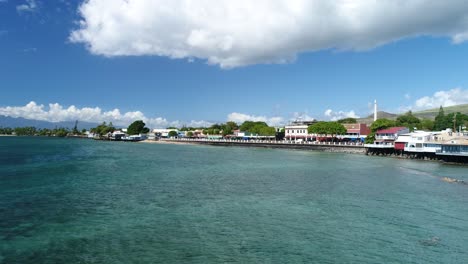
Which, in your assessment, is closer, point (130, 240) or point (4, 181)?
point (130, 240)

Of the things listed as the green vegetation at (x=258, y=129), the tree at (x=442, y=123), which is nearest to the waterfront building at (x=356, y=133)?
the green vegetation at (x=258, y=129)

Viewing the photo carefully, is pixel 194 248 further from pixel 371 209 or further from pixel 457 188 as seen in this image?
pixel 457 188

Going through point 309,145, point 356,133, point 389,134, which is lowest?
point 309,145

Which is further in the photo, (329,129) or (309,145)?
(329,129)

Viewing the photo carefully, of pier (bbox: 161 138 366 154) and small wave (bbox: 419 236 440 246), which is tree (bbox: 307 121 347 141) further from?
small wave (bbox: 419 236 440 246)

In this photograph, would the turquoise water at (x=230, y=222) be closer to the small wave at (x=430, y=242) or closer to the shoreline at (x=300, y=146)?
the small wave at (x=430, y=242)

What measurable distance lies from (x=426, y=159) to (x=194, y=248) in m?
70.8

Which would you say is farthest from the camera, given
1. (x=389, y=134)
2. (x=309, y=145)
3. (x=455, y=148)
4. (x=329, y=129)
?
(x=329, y=129)

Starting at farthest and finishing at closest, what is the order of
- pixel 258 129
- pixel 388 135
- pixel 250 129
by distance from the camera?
pixel 250 129 < pixel 258 129 < pixel 388 135

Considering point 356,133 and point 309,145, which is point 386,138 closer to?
point 309,145

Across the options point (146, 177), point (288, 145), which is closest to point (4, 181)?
point (146, 177)

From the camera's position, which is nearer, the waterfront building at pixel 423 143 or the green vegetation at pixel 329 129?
the waterfront building at pixel 423 143

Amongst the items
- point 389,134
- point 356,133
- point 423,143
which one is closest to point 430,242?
point 423,143

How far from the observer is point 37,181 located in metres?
34.4
